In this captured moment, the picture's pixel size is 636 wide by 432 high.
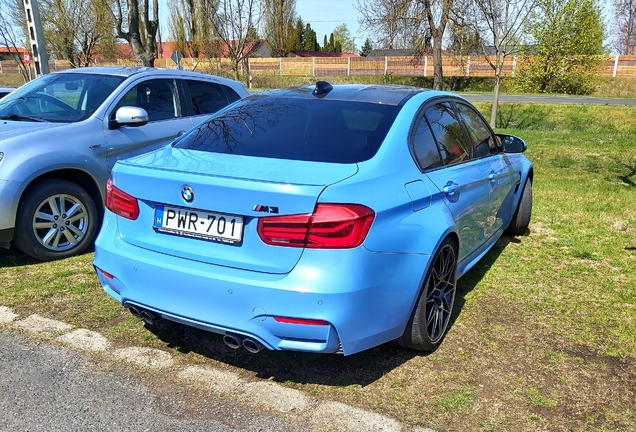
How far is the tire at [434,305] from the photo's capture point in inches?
118

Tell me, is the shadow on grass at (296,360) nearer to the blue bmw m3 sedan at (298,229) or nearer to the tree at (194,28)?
the blue bmw m3 sedan at (298,229)

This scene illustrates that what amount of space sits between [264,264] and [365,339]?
0.64 m

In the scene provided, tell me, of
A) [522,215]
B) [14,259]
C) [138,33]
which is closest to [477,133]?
[522,215]

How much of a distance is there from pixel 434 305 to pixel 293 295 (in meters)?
1.13

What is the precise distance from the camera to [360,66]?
42844 millimetres

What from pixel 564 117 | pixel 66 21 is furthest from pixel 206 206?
pixel 66 21

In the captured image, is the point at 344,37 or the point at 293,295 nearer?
the point at 293,295

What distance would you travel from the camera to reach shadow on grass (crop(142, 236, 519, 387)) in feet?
9.88

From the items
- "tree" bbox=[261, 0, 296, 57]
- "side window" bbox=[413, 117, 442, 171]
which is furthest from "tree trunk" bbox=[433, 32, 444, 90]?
"tree" bbox=[261, 0, 296, 57]

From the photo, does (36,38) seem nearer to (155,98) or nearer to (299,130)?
(155,98)

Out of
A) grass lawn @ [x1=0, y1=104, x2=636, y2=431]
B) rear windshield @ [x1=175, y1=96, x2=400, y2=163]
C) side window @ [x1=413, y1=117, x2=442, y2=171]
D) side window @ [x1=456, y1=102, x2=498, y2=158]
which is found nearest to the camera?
grass lawn @ [x1=0, y1=104, x2=636, y2=431]

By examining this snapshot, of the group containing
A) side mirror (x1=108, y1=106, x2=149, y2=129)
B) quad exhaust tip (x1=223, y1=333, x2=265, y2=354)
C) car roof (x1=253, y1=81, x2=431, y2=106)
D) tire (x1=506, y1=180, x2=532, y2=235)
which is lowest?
tire (x1=506, y1=180, x2=532, y2=235)

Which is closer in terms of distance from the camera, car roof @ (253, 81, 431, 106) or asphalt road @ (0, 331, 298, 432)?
asphalt road @ (0, 331, 298, 432)

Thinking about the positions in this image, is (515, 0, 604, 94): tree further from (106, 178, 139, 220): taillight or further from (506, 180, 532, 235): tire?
(106, 178, 139, 220): taillight
